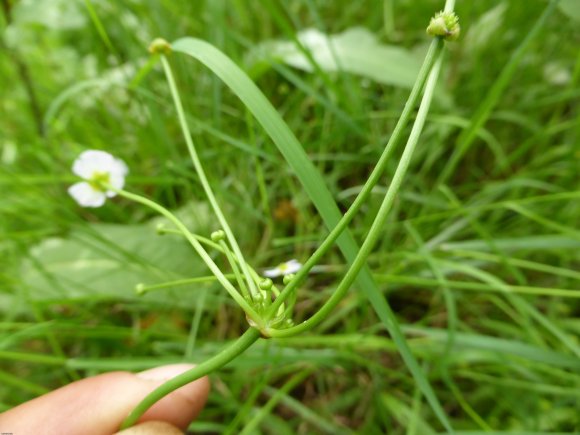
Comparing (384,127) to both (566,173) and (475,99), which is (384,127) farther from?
(566,173)

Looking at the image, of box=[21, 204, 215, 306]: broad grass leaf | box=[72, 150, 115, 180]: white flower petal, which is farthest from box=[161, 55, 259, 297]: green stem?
box=[21, 204, 215, 306]: broad grass leaf

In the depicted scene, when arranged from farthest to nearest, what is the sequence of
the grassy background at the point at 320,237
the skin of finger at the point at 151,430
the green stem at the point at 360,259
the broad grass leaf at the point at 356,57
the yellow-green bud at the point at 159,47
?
the broad grass leaf at the point at 356,57
the grassy background at the point at 320,237
the yellow-green bud at the point at 159,47
the skin of finger at the point at 151,430
the green stem at the point at 360,259

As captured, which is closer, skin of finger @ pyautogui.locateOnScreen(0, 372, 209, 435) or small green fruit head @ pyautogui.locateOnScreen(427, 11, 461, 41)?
small green fruit head @ pyautogui.locateOnScreen(427, 11, 461, 41)

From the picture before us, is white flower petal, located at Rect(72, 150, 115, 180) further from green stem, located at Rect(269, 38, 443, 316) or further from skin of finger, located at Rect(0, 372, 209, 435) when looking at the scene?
green stem, located at Rect(269, 38, 443, 316)

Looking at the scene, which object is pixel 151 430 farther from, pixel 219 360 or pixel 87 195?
pixel 87 195

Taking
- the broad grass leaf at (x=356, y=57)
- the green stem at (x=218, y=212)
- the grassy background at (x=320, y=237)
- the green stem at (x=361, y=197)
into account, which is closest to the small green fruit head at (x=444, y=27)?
the green stem at (x=361, y=197)

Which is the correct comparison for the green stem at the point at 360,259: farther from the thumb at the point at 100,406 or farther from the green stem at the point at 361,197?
the thumb at the point at 100,406

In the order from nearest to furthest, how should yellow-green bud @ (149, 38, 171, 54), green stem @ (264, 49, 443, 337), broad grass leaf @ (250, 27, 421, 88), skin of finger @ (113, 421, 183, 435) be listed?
1. green stem @ (264, 49, 443, 337)
2. skin of finger @ (113, 421, 183, 435)
3. yellow-green bud @ (149, 38, 171, 54)
4. broad grass leaf @ (250, 27, 421, 88)

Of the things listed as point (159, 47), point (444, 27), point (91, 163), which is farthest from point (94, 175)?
point (444, 27)
